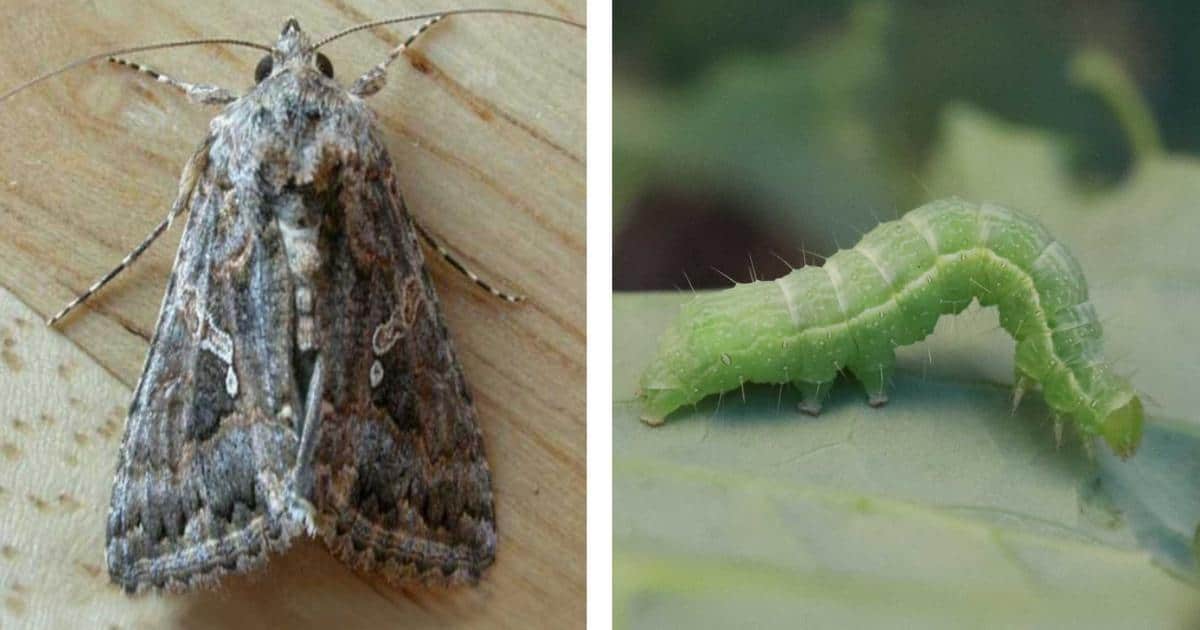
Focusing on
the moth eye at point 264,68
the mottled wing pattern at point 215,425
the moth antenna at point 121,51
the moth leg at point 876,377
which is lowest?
the mottled wing pattern at point 215,425

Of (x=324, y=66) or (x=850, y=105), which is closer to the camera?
(x=324, y=66)

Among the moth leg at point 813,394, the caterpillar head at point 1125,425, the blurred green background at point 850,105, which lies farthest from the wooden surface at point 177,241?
the caterpillar head at point 1125,425

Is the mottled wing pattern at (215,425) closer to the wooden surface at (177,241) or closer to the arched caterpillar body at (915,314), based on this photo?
the wooden surface at (177,241)

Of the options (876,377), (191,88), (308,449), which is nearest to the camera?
(308,449)

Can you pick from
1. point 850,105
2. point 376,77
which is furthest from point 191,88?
point 850,105

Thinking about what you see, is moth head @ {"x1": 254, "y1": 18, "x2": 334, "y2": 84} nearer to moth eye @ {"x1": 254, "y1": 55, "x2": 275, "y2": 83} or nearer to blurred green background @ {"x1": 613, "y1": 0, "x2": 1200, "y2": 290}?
moth eye @ {"x1": 254, "y1": 55, "x2": 275, "y2": 83}

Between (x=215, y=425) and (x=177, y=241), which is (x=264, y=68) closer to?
(x=177, y=241)

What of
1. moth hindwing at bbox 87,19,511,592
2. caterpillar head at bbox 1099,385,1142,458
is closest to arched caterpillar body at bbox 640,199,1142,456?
caterpillar head at bbox 1099,385,1142,458
